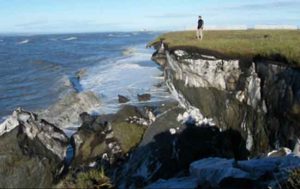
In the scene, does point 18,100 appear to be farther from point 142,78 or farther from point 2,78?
point 2,78

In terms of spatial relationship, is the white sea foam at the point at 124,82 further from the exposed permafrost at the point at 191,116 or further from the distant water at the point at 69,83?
the exposed permafrost at the point at 191,116

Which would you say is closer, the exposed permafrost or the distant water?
the exposed permafrost

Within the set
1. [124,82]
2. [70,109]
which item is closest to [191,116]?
[70,109]

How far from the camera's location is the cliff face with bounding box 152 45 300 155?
1670 cm

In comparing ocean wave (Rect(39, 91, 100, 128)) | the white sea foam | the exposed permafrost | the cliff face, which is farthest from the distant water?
the cliff face

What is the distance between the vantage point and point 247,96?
65.1ft

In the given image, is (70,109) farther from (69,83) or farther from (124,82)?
(69,83)

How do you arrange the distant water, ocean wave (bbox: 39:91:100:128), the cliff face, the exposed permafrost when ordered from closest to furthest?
the cliff face → the exposed permafrost → ocean wave (bbox: 39:91:100:128) → the distant water

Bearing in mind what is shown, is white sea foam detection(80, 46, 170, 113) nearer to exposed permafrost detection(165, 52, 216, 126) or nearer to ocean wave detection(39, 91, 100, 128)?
ocean wave detection(39, 91, 100, 128)

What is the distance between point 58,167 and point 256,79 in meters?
8.63

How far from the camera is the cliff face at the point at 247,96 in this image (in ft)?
54.8

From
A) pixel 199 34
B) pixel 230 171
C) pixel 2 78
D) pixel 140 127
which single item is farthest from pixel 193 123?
pixel 2 78

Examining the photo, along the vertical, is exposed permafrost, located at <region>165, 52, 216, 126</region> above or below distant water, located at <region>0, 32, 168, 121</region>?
above

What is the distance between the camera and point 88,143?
746 inches
